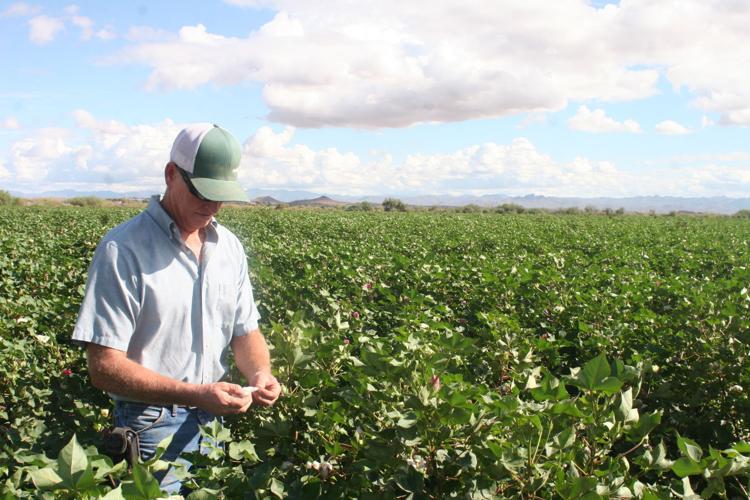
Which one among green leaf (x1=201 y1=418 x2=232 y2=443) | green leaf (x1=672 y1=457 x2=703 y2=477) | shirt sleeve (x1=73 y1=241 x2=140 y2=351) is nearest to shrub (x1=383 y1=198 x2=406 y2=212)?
shirt sleeve (x1=73 y1=241 x2=140 y2=351)

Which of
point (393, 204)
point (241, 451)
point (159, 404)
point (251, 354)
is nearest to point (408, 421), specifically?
point (241, 451)

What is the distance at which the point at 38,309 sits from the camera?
16.7 feet

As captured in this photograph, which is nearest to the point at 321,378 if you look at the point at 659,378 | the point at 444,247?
the point at 659,378

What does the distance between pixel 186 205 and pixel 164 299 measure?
347 millimetres

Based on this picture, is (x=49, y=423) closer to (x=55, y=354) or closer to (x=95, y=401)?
(x=95, y=401)

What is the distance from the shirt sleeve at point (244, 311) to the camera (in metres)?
2.46

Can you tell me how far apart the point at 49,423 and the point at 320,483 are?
226 centimetres

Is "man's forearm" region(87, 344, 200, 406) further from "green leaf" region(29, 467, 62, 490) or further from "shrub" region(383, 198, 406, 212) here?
"shrub" region(383, 198, 406, 212)

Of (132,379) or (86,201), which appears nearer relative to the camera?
(132,379)

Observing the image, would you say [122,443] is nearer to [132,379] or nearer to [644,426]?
[132,379]

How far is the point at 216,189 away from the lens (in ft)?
6.67

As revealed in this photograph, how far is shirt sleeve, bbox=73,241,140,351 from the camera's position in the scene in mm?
1955

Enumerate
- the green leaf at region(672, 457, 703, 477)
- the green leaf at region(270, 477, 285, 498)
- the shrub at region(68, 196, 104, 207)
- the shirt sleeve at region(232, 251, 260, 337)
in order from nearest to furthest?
the green leaf at region(672, 457, 703, 477), the green leaf at region(270, 477, 285, 498), the shirt sleeve at region(232, 251, 260, 337), the shrub at region(68, 196, 104, 207)

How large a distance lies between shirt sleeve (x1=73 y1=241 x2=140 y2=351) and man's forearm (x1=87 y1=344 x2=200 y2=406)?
49 millimetres
